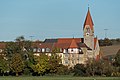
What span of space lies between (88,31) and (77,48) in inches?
348

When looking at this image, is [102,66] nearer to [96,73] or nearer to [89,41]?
[96,73]

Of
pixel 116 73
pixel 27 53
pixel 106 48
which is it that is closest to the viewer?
pixel 116 73

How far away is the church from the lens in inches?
4953

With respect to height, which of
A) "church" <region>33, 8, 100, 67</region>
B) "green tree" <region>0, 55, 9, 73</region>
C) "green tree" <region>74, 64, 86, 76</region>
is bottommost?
"green tree" <region>74, 64, 86, 76</region>

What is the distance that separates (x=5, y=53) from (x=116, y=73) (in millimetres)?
33465

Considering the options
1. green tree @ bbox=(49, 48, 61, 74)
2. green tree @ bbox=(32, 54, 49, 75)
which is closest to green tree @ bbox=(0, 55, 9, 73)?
green tree @ bbox=(32, 54, 49, 75)

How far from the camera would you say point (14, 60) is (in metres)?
97.6

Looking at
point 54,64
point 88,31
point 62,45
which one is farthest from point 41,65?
point 88,31

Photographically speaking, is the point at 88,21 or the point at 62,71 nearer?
the point at 62,71

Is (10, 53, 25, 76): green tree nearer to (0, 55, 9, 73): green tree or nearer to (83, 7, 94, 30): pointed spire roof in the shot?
(0, 55, 9, 73): green tree

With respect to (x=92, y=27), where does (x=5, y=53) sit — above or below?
below

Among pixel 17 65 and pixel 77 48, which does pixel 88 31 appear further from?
pixel 17 65

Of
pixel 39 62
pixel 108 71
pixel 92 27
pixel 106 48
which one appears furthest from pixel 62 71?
pixel 106 48

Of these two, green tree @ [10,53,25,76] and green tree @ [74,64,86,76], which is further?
green tree @ [10,53,25,76]
